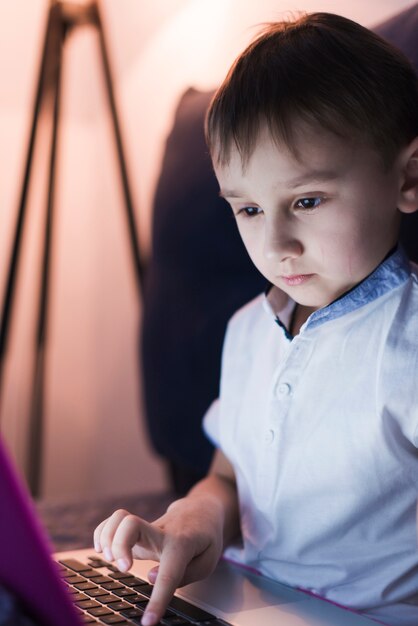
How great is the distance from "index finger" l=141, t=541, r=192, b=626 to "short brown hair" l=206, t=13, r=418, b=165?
301 mm

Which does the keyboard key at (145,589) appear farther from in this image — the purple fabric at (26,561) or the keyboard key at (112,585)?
the purple fabric at (26,561)

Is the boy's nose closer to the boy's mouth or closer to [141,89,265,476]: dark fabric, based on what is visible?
the boy's mouth

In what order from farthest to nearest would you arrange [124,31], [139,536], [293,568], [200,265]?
[124,31]
[200,265]
[293,568]
[139,536]

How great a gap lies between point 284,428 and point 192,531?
0.38ft

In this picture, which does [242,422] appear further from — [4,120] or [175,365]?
[4,120]

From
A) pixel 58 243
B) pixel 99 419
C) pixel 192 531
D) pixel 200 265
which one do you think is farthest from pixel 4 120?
pixel 192 531

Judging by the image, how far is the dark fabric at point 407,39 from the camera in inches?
29.0

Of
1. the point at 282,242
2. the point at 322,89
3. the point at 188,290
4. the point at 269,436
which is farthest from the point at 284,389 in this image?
the point at 188,290

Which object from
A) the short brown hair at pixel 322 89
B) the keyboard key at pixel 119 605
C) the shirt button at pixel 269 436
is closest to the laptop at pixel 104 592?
the keyboard key at pixel 119 605

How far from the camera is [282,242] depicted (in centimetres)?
61

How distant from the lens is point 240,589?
0.67 meters

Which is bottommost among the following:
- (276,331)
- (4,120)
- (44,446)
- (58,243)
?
(44,446)

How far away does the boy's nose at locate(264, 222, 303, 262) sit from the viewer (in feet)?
2.01

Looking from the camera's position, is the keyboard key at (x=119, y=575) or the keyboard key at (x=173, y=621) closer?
the keyboard key at (x=173, y=621)
